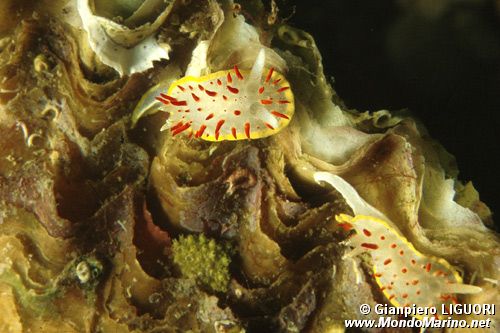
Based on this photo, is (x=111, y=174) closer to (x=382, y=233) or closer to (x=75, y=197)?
(x=75, y=197)

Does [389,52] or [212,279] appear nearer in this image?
[212,279]

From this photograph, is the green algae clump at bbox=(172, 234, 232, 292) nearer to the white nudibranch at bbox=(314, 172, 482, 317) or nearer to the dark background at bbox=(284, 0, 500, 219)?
the white nudibranch at bbox=(314, 172, 482, 317)

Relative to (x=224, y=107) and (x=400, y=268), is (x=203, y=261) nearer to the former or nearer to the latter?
(x=224, y=107)

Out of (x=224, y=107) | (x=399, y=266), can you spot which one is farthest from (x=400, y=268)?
(x=224, y=107)

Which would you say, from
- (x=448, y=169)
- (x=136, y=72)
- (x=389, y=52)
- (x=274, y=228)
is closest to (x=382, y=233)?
(x=274, y=228)

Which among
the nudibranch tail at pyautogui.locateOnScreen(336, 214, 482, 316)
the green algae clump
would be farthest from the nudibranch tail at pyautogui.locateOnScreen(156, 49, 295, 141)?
the nudibranch tail at pyautogui.locateOnScreen(336, 214, 482, 316)

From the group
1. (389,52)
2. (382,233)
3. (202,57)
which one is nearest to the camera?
(382,233)
